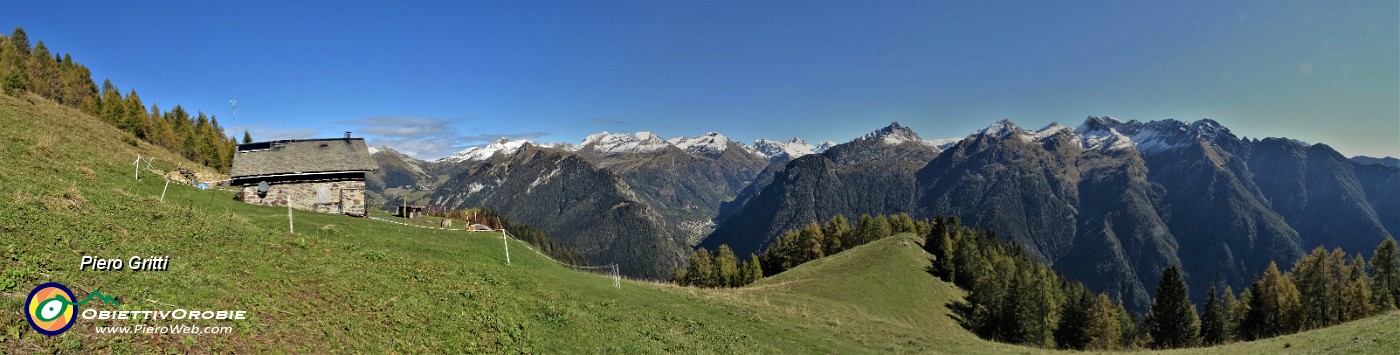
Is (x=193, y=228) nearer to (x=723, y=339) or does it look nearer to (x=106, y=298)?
(x=106, y=298)

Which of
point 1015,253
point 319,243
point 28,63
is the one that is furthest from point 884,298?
point 28,63

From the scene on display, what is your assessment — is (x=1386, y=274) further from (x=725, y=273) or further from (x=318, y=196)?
(x=318, y=196)

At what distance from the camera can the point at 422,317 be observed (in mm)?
17906

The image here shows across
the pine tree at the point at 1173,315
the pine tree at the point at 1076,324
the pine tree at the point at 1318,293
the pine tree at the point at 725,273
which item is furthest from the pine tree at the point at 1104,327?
the pine tree at the point at 725,273

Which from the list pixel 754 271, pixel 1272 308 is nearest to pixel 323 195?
pixel 754 271

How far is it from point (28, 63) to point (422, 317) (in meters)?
133

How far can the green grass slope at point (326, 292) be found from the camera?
1366cm

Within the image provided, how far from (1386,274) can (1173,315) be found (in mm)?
27292

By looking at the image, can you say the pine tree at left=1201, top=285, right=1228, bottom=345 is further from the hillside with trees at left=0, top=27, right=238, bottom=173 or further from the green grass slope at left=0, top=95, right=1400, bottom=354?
the hillside with trees at left=0, top=27, right=238, bottom=173

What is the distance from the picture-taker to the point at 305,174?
5597 centimetres

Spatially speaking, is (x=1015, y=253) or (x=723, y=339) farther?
(x=1015, y=253)

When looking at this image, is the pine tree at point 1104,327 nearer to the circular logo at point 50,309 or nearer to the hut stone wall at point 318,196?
the hut stone wall at point 318,196

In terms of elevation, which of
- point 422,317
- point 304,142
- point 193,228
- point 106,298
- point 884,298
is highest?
point 304,142

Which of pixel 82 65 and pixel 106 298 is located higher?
pixel 82 65
